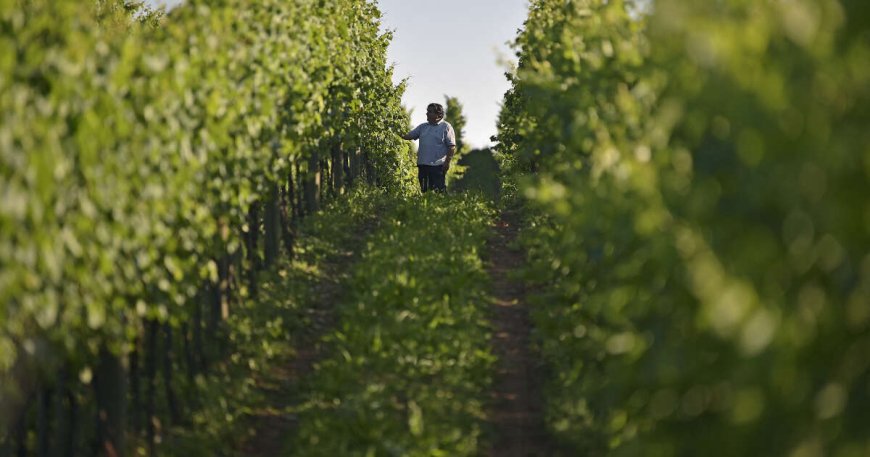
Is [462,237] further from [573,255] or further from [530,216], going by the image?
[573,255]

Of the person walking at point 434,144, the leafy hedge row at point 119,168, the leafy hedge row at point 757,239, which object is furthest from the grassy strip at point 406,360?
the person walking at point 434,144

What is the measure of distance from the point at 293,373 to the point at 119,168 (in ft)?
13.0

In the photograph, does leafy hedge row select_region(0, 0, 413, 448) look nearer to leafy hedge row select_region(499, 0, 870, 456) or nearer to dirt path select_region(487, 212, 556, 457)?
dirt path select_region(487, 212, 556, 457)

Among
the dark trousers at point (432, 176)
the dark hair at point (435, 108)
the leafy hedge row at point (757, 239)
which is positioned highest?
the dark hair at point (435, 108)

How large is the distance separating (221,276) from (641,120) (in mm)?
5018

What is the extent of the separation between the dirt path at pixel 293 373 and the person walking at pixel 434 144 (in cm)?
700

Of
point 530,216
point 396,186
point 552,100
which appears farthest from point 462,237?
point 396,186

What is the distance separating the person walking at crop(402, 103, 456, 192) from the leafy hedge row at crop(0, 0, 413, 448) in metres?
9.50

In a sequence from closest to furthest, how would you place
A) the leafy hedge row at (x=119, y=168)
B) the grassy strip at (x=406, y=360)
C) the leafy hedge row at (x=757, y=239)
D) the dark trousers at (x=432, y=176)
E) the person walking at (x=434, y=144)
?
the leafy hedge row at (x=757, y=239) < the leafy hedge row at (x=119, y=168) < the grassy strip at (x=406, y=360) < the person walking at (x=434, y=144) < the dark trousers at (x=432, y=176)

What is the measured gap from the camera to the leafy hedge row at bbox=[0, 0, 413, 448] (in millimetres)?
6418

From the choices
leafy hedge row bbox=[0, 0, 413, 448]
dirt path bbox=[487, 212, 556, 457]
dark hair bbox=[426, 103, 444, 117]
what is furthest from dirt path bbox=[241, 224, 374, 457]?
dark hair bbox=[426, 103, 444, 117]

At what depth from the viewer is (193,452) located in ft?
29.8

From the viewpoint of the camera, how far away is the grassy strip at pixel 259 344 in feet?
31.0

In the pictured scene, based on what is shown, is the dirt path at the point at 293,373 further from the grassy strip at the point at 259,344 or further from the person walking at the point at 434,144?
the person walking at the point at 434,144
